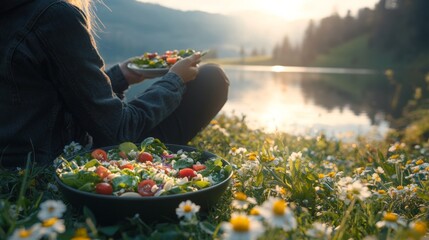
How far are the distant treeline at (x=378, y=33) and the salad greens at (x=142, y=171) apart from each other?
64.4 meters

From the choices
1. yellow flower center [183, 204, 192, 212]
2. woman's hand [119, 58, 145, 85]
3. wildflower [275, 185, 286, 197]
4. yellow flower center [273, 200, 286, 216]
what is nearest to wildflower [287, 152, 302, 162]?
wildflower [275, 185, 286, 197]

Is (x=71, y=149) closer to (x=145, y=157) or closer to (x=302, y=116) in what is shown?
(x=145, y=157)

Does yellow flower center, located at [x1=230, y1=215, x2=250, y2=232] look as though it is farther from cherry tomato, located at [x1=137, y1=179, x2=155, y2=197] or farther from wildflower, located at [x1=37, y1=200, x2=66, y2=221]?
cherry tomato, located at [x1=137, y1=179, x2=155, y2=197]

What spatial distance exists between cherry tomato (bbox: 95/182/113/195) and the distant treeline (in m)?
65.0

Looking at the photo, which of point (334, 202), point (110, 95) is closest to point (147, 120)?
point (110, 95)

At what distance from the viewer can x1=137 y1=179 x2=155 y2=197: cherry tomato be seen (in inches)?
69.9

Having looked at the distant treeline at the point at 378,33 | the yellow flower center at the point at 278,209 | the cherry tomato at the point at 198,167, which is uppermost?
the yellow flower center at the point at 278,209

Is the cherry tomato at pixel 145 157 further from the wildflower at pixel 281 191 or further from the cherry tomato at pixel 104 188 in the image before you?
the wildflower at pixel 281 191

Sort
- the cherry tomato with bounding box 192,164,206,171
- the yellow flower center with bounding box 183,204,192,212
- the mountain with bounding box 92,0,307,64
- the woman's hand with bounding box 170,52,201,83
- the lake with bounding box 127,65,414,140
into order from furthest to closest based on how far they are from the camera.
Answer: the lake with bounding box 127,65,414,140, the mountain with bounding box 92,0,307,64, the woman's hand with bounding box 170,52,201,83, the cherry tomato with bounding box 192,164,206,171, the yellow flower center with bounding box 183,204,192,212

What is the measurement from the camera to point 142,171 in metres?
1.96

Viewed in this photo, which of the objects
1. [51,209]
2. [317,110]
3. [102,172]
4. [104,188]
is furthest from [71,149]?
[317,110]

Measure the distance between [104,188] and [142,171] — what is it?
0.24 metres

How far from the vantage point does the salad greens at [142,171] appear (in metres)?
1.79

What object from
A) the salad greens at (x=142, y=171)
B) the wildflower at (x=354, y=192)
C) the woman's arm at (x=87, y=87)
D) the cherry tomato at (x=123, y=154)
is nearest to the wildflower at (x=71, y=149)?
the woman's arm at (x=87, y=87)
